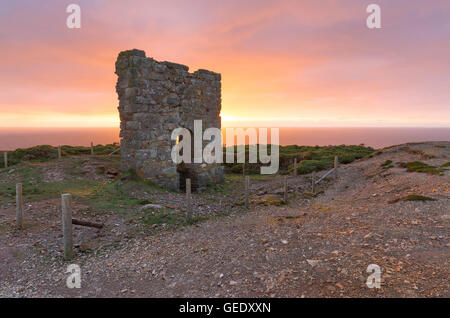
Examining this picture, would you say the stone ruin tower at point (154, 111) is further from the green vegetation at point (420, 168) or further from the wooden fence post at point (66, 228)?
the green vegetation at point (420, 168)

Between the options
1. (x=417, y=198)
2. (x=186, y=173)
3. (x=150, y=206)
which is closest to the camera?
(x=417, y=198)

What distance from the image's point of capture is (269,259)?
6.18m

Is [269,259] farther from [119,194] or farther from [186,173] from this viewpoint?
[186,173]

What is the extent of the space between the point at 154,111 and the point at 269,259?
981 centimetres

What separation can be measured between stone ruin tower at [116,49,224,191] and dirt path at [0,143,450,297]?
541 centimetres

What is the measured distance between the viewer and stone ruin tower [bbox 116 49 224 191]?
12805 millimetres

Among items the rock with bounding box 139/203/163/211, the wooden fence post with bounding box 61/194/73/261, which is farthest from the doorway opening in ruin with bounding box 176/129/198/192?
the wooden fence post with bounding box 61/194/73/261

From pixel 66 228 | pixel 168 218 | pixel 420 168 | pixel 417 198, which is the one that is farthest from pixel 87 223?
pixel 420 168

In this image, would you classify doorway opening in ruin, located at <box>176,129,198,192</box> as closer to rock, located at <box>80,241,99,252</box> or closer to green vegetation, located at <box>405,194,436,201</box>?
rock, located at <box>80,241,99,252</box>

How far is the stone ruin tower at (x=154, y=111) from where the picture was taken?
12.8 meters

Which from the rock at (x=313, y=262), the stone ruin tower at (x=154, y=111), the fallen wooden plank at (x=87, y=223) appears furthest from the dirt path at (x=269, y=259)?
the stone ruin tower at (x=154, y=111)

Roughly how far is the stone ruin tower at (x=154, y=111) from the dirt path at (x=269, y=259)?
17.8 ft
